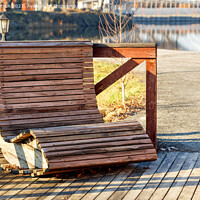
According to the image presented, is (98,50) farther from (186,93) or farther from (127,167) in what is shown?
(186,93)

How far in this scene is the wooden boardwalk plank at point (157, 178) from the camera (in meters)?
4.35

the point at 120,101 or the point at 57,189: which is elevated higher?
the point at 120,101

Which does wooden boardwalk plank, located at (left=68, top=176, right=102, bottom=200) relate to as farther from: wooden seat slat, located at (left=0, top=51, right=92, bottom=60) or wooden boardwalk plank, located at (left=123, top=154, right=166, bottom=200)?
wooden seat slat, located at (left=0, top=51, right=92, bottom=60)

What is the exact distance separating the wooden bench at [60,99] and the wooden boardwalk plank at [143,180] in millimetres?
194

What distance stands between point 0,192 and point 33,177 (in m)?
0.52

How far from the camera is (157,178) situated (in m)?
4.78

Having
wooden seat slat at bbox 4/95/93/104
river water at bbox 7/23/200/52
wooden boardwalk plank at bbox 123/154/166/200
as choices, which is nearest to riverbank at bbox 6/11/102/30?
river water at bbox 7/23/200/52

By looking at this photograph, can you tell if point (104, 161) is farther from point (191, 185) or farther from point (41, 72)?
point (41, 72)

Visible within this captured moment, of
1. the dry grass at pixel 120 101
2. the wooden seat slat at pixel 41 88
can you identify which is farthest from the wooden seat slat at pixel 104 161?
the dry grass at pixel 120 101

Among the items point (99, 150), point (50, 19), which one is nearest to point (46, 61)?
point (99, 150)

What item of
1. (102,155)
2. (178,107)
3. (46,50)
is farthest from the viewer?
(178,107)

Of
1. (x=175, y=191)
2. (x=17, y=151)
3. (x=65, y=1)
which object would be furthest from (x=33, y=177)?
(x=65, y=1)

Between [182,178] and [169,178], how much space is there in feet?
0.47

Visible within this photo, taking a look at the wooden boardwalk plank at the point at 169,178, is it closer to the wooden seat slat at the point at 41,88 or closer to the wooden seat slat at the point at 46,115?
the wooden seat slat at the point at 46,115
